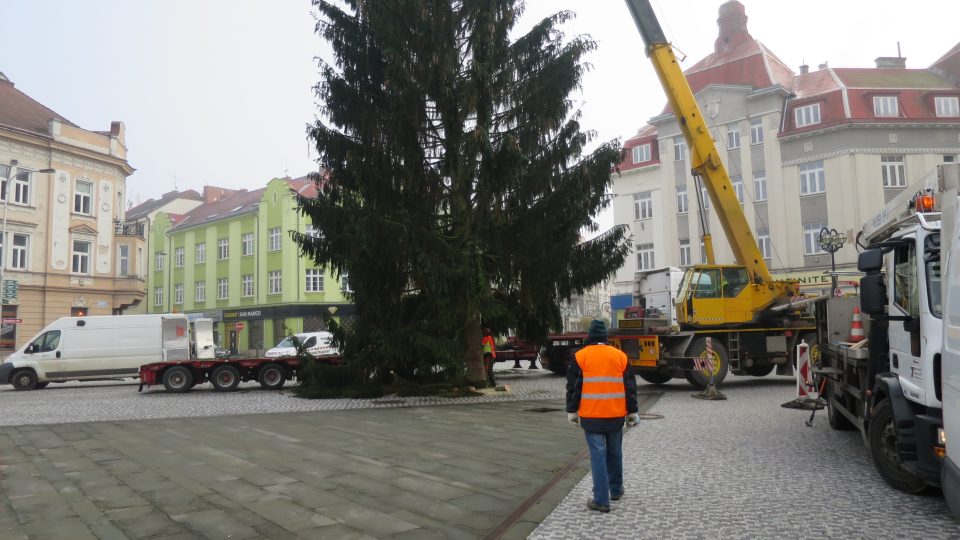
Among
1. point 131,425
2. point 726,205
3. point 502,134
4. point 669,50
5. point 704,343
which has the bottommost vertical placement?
point 131,425

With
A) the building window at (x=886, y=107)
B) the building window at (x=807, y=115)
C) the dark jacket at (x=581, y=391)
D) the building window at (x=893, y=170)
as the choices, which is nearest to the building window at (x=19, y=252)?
the dark jacket at (x=581, y=391)

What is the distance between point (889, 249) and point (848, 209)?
31013 millimetres

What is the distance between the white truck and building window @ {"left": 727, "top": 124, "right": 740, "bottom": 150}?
31997mm

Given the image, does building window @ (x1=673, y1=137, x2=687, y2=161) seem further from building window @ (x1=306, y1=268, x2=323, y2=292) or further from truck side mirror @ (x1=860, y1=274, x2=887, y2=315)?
truck side mirror @ (x1=860, y1=274, x2=887, y2=315)

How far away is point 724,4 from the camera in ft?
137

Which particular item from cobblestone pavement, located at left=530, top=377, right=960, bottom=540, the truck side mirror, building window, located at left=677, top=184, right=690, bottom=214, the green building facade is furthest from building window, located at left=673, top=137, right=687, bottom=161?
the truck side mirror

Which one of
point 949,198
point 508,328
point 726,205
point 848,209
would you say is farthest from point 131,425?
point 848,209

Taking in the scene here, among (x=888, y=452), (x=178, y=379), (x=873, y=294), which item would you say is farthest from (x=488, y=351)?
(x=873, y=294)

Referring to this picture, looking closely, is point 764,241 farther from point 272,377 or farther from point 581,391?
point 581,391

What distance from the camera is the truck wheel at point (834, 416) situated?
31.1 feet

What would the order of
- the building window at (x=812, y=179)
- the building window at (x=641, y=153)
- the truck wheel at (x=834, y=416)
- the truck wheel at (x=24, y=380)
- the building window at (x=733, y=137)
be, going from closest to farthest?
the truck wheel at (x=834, y=416), the truck wheel at (x=24, y=380), the building window at (x=812, y=179), the building window at (x=733, y=137), the building window at (x=641, y=153)

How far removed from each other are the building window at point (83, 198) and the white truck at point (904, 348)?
39707 millimetres

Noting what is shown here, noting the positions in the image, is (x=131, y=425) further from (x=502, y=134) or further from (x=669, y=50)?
(x=669, y=50)

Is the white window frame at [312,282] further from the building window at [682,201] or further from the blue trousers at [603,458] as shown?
the blue trousers at [603,458]
